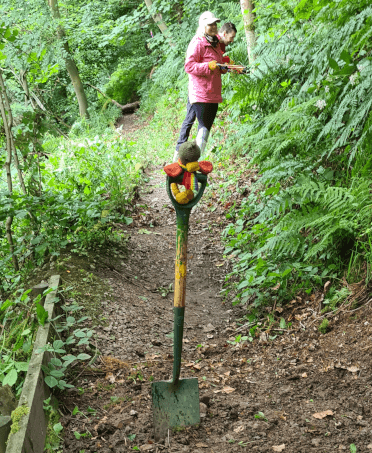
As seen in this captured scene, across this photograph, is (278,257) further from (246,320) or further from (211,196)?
(211,196)

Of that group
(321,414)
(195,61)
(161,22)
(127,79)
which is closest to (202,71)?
(195,61)

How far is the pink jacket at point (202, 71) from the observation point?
501cm

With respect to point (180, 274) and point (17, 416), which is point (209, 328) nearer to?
point (180, 274)

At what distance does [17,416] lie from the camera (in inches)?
70.0

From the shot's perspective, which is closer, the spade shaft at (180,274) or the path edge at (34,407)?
the path edge at (34,407)

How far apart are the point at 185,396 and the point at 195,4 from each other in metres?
11.8

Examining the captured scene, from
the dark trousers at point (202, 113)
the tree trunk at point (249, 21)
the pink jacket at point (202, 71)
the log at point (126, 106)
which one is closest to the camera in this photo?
the pink jacket at point (202, 71)

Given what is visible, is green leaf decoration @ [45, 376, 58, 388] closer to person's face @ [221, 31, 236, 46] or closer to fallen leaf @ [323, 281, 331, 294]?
fallen leaf @ [323, 281, 331, 294]

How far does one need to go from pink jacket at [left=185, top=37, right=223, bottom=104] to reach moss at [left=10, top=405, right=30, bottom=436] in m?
4.42

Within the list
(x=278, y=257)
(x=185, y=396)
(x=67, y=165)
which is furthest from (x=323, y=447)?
(x=67, y=165)

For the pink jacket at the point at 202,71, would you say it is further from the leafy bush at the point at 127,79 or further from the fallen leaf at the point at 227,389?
the leafy bush at the point at 127,79

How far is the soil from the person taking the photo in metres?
2.04

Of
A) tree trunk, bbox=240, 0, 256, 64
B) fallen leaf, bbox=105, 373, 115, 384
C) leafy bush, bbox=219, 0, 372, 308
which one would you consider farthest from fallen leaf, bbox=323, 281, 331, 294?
tree trunk, bbox=240, 0, 256, 64

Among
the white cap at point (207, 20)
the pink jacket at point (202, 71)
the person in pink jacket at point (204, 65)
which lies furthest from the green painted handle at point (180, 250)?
the white cap at point (207, 20)
